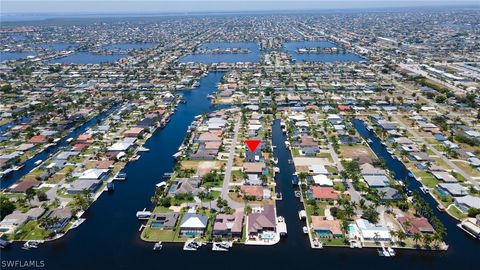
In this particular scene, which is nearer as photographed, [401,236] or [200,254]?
[200,254]

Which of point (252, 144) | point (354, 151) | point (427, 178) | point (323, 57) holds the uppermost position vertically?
point (323, 57)

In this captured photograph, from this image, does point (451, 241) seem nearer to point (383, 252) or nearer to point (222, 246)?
point (383, 252)

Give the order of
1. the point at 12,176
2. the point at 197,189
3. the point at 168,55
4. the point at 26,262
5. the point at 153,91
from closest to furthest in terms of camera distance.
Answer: the point at 26,262
the point at 197,189
the point at 12,176
the point at 153,91
the point at 168,55

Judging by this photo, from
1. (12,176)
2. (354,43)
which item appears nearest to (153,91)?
(12,176)

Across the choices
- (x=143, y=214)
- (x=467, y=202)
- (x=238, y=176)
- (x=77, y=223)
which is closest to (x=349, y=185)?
(x=467, y=202)

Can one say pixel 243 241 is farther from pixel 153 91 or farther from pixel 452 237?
pixel 153 91

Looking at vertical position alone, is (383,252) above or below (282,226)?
below

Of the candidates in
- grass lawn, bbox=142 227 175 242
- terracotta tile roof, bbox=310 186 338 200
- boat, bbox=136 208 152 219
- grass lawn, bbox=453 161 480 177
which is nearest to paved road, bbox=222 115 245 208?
grass lawn, bbox=142 227 175 242
